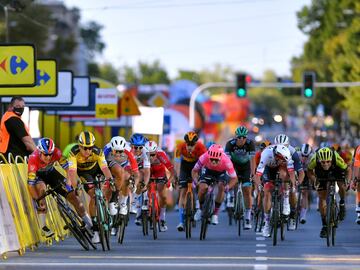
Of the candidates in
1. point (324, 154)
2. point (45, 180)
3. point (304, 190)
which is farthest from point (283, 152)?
point (304, 190)

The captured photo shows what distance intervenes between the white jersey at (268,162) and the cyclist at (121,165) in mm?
1980

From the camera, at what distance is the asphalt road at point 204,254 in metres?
16.4

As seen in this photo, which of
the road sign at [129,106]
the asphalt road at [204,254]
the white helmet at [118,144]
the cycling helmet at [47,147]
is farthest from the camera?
the road sign at [129,106]

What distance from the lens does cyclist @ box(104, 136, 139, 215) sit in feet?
68.4

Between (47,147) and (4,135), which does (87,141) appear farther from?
(4,135)

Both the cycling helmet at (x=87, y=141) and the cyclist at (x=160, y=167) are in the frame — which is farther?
the cyclist at (x=160, y=167)

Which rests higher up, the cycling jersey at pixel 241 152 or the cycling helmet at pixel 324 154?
the cycling jersey at pixel 241 152

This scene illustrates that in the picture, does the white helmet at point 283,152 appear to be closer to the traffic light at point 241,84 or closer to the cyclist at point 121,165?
the cyclist at point 121,165

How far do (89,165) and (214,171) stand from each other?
145 inches

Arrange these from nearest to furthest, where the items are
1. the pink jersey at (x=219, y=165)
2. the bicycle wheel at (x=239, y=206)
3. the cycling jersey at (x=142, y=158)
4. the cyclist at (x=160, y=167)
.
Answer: the pink jersey at (x=219, y=165)
the cycling jersey at (x=142, y=158)
the cyclist at (x=160, y=167)
the bicycle wheel at (x=239, y=206)

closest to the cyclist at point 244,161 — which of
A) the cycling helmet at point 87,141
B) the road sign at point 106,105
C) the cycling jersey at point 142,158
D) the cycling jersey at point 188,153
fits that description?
the cycling jersey at point 188,153

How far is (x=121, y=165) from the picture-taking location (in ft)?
71.1

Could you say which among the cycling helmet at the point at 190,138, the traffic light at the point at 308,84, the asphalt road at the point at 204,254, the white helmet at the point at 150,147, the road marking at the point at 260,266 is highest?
the traffic light at the point at 308,84

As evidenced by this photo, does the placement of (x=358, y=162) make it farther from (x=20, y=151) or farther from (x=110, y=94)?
(x=110, y=94)
